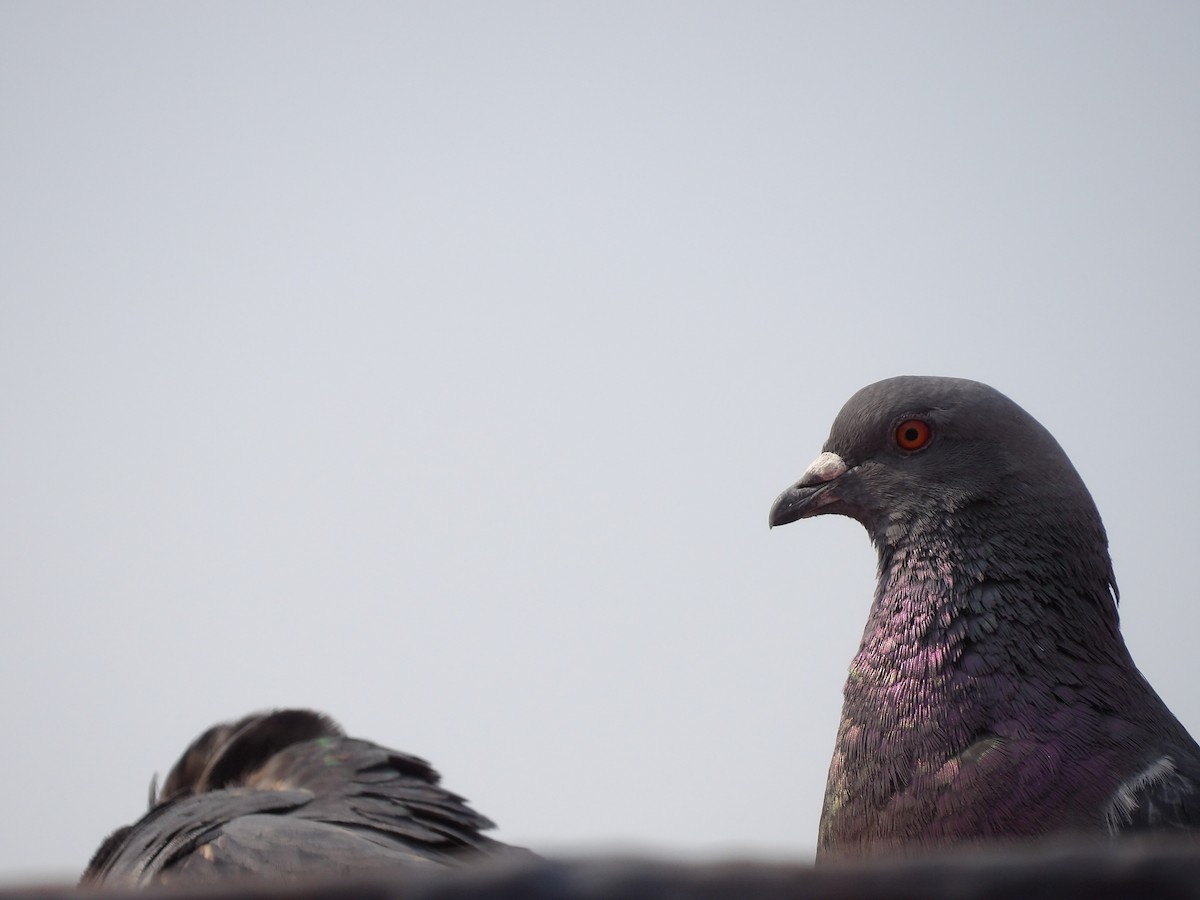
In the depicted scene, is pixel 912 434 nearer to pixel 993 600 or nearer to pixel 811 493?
pixel 811 493

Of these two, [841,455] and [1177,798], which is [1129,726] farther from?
[841,455]

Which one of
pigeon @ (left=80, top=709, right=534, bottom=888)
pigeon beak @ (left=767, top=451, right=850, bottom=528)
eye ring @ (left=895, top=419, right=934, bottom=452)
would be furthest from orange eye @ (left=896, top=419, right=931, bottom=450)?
pigeon @ (left=80, top=709, right=534, bottom=888)

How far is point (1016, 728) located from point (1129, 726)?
1.02 feet

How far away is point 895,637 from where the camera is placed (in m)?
3.31

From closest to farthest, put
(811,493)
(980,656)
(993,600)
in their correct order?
1. (980,656)
2. (993,600)
3. (811,493)

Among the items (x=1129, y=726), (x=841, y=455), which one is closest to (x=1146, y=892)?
(x=1129, y=726)

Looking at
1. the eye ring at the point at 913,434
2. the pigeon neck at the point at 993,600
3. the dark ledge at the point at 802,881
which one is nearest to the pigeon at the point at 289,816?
the pigeon neck at the point at 993,600

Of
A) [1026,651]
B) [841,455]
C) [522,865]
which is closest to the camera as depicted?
[522,865]

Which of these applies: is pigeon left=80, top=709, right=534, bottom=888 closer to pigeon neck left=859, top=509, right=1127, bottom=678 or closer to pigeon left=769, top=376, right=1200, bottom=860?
pigeon left=769, top=376, right=1200, bottom=860

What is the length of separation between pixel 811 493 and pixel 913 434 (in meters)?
0.46

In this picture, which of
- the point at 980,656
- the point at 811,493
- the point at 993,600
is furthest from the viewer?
the point at 811,493

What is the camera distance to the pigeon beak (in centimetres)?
389

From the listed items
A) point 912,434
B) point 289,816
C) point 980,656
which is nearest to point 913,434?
point 912,434

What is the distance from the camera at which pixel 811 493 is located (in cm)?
395
